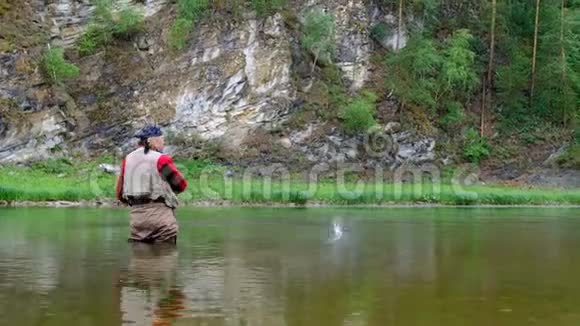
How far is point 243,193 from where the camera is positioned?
2766 cm

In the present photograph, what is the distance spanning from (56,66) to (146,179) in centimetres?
2830

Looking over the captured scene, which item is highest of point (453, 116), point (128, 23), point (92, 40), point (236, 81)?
point (128, 23)

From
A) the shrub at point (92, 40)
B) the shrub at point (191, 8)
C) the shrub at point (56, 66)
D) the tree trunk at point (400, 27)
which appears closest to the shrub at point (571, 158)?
the tree trunk at point (400, 27)

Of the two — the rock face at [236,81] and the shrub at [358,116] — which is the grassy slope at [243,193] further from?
the shrub at [358,116]

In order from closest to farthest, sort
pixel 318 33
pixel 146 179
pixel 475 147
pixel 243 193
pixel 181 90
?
pixel 146 179, pixel 243 193, pixel 181 90, pixel 318 33, pixel 475 147

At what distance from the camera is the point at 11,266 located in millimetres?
8938

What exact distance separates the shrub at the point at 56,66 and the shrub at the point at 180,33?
4.92 meters

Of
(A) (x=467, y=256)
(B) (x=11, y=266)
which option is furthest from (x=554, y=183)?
(B) (x=11, y=266)

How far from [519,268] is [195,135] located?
31495 millimetres

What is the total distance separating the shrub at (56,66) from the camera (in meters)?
38.6

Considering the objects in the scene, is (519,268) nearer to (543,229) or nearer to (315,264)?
(315,264)

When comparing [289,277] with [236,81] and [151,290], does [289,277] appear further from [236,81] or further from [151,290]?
[236,81]

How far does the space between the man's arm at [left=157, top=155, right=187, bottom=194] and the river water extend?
836 mm

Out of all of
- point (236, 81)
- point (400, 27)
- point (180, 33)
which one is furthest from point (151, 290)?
point (400, 27)
